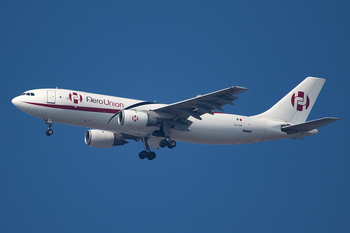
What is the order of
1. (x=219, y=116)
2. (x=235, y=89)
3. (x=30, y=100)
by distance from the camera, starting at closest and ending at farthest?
(x=235, y=89) < (x=30, y=100) < (x=219, y=116)

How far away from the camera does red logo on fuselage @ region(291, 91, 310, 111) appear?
41.9m

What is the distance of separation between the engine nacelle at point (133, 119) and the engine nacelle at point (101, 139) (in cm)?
750

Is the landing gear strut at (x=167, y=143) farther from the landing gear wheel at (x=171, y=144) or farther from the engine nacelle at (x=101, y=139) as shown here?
the engine nacelle at (x=101, y=139)

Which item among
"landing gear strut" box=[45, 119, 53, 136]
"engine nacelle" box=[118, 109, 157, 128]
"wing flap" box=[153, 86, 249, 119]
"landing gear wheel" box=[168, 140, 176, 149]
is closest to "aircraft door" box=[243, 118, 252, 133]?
"wing flap" box=[153, 86, 249, 119]

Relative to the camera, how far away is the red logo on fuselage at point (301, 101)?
137 ft

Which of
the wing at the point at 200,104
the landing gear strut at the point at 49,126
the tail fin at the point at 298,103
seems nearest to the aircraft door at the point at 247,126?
the tail fin at the point at 298,103

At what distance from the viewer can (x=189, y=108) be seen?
34.8 meters

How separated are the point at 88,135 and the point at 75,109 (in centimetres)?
788

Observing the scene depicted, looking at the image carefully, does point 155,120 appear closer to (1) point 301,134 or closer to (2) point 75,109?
(2) point 75,109

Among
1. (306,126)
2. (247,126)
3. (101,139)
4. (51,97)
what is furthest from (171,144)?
(306,126)

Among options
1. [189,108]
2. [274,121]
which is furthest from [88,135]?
[274,121]

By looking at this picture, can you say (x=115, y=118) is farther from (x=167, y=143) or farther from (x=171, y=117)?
(x=167, y=143)

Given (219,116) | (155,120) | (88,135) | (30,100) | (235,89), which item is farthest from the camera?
(88,135)

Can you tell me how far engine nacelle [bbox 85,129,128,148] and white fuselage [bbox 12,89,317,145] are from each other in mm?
4635
